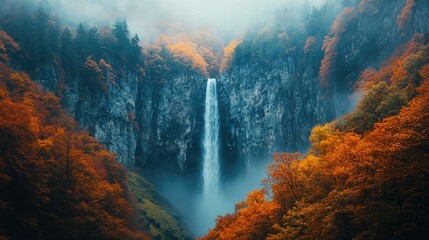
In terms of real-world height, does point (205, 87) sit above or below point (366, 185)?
above

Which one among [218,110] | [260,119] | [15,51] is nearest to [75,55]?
[15,51]

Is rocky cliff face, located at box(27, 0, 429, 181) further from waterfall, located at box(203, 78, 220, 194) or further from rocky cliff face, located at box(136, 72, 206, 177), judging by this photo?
waterfall, located at box(203, 78, 220, 194)

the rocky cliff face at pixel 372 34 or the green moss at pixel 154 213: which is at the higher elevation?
the rocky cliff face at pixel 372 34

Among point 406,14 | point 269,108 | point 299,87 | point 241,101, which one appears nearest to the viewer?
point 406,14

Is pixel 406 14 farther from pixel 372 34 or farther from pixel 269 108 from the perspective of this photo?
pixel 269 108

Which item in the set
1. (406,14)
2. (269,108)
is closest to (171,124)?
(269,108)

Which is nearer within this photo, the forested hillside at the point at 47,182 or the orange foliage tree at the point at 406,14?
the forested hillside at the point at 47,182

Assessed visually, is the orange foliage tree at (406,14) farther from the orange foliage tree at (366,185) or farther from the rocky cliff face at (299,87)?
the orange foliage tree at (366,185)

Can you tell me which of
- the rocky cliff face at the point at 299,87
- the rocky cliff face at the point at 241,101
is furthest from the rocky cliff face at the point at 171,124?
the rocky cliff face at the point at 299,87
